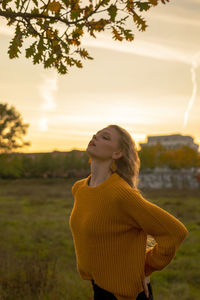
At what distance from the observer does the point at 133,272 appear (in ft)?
7.59

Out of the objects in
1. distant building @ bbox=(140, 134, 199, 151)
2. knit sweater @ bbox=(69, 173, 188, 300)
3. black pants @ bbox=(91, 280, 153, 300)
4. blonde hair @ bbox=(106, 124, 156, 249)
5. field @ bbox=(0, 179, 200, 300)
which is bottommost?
field @ bbox=(0, 179, 200, 300)

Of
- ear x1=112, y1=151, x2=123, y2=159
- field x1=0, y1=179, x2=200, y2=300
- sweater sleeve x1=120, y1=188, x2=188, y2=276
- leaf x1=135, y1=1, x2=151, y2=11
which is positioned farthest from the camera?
field x1=0, y1=179, x2=200, y2=300

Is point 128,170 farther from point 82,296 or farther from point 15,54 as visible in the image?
point 82,296

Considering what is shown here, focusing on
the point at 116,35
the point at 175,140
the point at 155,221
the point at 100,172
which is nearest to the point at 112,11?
the point at 116,35

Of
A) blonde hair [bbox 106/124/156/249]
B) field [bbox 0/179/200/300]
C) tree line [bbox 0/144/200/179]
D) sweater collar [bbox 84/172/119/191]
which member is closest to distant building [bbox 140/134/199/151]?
tree line [bbox 0/144/200/179]

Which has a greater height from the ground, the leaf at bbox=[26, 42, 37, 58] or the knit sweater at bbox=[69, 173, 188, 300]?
the leaf at bbox=[26, 42, 37, 58]

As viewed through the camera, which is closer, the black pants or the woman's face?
the black pants

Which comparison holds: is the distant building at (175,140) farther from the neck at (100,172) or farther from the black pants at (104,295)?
the black pants at (104,295)

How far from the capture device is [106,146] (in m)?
2.51

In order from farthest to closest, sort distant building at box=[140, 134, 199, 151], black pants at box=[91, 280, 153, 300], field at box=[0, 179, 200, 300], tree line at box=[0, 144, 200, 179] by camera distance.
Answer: distant building at box=[140, 134, 199, 151]
tree line at box=[0, 144, 200, 179]
field at box=[0, 179, 200, 300]
black pants at box=[91, 280, 153, 300]

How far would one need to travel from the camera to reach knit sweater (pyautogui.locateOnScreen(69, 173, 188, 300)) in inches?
89.1

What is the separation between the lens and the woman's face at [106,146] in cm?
251

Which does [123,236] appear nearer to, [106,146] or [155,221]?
[155,221]

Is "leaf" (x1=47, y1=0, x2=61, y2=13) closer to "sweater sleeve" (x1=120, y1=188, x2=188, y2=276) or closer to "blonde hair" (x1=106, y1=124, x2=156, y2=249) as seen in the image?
"blonde hair" (x1=106, y1=124, x2=156, y2=249)
